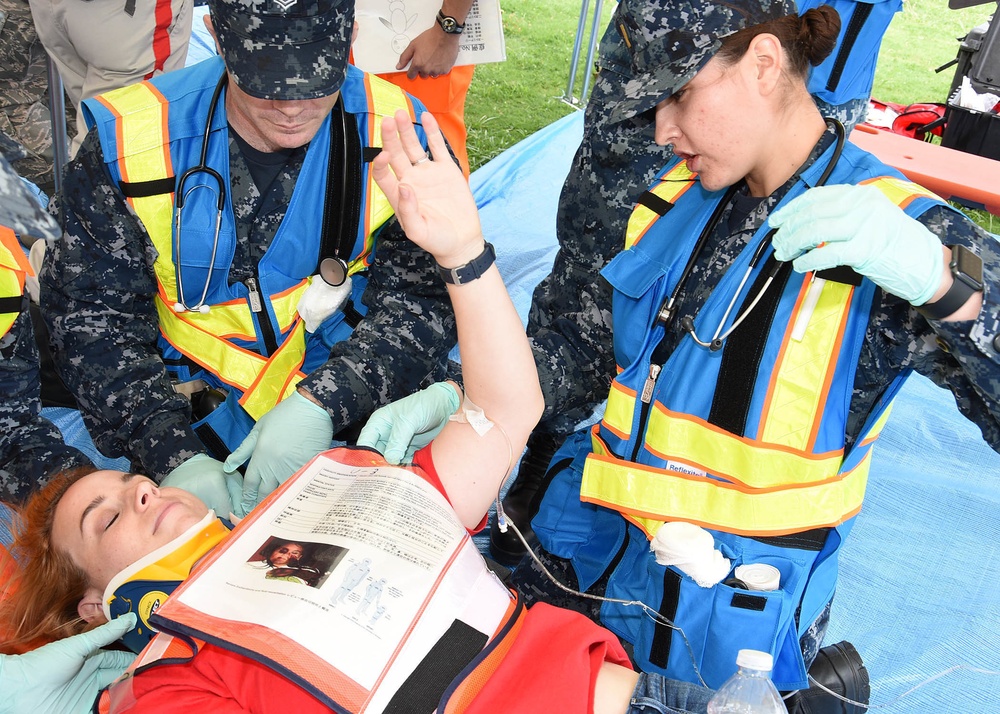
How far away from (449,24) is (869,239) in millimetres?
2337

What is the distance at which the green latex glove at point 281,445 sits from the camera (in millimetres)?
2062

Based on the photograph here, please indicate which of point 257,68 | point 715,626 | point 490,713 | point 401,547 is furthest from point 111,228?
point 715,626

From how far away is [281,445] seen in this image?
2062 millimetres

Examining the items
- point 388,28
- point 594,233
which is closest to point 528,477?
point 594,233

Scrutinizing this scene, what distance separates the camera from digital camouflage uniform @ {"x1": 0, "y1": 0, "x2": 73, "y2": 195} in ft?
13.2

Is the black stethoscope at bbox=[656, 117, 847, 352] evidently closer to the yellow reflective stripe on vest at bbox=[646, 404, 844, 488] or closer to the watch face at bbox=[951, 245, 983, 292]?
the yellow reflective stripe on vest at bbox=[646, 404, 844, 488]

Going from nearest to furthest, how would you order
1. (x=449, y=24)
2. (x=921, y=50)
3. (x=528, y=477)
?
(x=528, y=477) → (x=449, y=24) → (x=921, y=50)

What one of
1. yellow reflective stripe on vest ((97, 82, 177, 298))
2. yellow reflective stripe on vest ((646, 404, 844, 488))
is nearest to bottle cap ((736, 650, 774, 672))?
yellow reflective stripe on vest ((646, 404, 844, 488))

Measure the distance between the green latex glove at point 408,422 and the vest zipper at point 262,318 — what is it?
1.72 ft

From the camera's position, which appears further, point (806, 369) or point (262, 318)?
point (262, 318)

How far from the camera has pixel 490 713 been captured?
1.52m

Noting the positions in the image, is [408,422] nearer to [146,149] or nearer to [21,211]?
[146,149]

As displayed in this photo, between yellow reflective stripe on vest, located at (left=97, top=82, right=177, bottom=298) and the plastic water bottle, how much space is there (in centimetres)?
170

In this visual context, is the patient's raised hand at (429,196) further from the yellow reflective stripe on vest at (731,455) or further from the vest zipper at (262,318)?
the vest zipper at (262,318)
